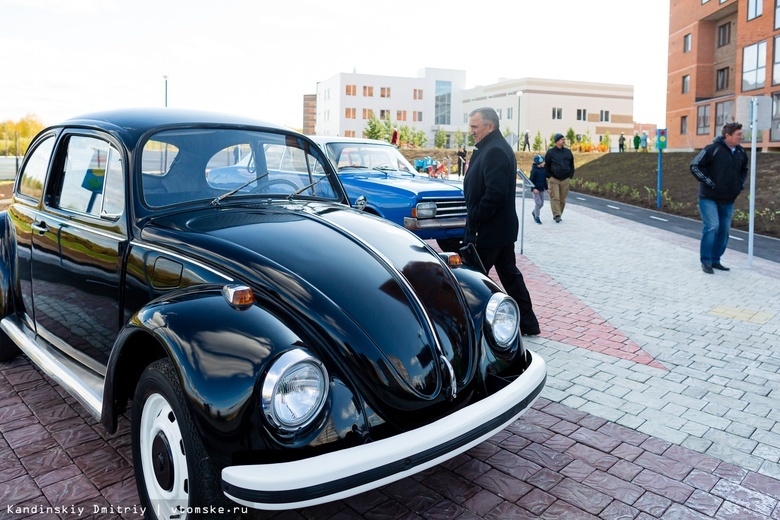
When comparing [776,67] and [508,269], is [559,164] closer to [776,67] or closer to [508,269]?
[508,269]

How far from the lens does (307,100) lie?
167 meters

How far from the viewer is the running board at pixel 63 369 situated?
334 centimetres

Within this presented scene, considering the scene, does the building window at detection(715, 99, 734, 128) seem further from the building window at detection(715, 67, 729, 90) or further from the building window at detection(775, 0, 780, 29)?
the building window at detection(775, 0, 780, 29)

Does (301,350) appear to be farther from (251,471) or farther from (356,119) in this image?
(356,119)

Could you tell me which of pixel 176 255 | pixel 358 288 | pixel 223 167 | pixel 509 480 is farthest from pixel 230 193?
pixel 509 480

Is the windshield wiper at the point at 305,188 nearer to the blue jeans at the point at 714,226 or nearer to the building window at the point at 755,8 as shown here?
the blue jeans at the point at 714,226

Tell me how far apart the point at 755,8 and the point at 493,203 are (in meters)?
37.6

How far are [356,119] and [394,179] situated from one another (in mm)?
85407

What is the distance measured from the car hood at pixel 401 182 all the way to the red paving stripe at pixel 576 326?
205 centimetres

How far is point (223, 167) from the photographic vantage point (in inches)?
152

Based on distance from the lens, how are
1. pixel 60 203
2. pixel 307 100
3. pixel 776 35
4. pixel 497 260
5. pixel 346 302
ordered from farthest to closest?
pixel 307 100, pixel 776 35, pixel 497 260, pixel 60 203, pixel 346 302

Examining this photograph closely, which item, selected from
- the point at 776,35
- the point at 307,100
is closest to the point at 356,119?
the point at 776,35

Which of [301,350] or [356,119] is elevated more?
[356,119]

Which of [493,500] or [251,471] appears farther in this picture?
[493,500]
